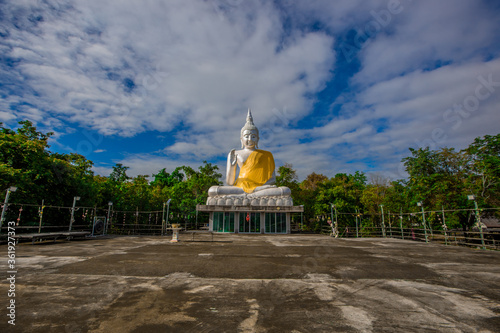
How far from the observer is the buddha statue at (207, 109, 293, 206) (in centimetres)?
1931

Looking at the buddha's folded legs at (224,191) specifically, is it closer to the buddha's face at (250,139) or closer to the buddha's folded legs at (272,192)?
the buddha's folded legs at (272,192)

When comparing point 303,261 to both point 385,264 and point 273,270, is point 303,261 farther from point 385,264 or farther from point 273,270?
point 385,264

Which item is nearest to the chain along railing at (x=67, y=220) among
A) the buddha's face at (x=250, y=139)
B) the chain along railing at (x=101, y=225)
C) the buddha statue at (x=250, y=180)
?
the chain along railing at (x=101, y=225)

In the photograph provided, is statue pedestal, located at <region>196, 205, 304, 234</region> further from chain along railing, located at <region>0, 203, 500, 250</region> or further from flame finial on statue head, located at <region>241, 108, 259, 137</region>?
flame finial on statue head, located at <region>241, 108, 259, 137</region>

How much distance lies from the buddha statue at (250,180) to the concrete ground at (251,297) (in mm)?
13160

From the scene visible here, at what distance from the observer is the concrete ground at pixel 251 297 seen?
281cm

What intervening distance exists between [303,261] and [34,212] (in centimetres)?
1272

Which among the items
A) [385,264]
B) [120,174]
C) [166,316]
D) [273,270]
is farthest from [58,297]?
[120,174]

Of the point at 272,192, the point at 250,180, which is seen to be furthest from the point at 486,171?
the point at 250,180

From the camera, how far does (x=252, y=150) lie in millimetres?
23203

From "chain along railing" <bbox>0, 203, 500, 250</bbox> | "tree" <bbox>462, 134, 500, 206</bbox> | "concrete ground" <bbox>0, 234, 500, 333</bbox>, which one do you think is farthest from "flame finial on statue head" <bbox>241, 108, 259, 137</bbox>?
"concrete ground" <bbox>0, 234, 500, 333</bbox>

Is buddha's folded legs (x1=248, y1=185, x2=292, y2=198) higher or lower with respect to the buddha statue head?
lower

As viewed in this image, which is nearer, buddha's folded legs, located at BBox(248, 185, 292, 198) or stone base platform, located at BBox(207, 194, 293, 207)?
stone base platform, located at BBox(207, 194, 293, 207)

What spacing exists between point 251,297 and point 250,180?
1806 cm
